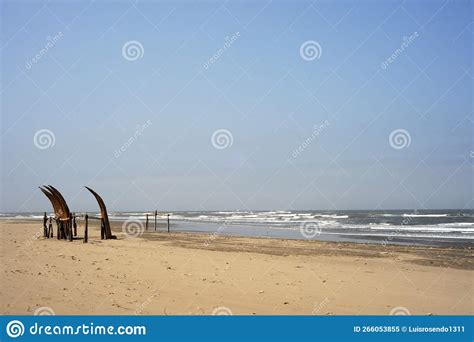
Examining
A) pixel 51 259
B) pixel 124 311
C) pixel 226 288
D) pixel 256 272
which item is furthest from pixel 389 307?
pixel 51 259

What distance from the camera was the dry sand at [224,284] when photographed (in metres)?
8.28

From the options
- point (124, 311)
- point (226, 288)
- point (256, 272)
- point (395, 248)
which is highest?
point (395, 248)

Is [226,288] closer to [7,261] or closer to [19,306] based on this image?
[19,306]

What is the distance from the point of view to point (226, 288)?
393 inches

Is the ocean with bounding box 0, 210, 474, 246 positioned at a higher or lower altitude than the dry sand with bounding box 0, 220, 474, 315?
higher

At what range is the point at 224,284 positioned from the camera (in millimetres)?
10438

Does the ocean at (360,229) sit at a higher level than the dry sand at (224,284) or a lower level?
higher

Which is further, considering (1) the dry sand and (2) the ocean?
(2) the ocean

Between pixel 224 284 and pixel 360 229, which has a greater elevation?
pixel 360 229

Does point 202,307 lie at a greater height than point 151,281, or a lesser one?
lesser

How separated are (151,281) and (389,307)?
17.7 feet

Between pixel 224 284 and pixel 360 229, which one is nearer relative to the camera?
pixel 224 284

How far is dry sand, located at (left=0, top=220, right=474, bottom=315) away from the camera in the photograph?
326 inches

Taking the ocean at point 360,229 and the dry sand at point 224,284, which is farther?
the ocean at point 360,229
